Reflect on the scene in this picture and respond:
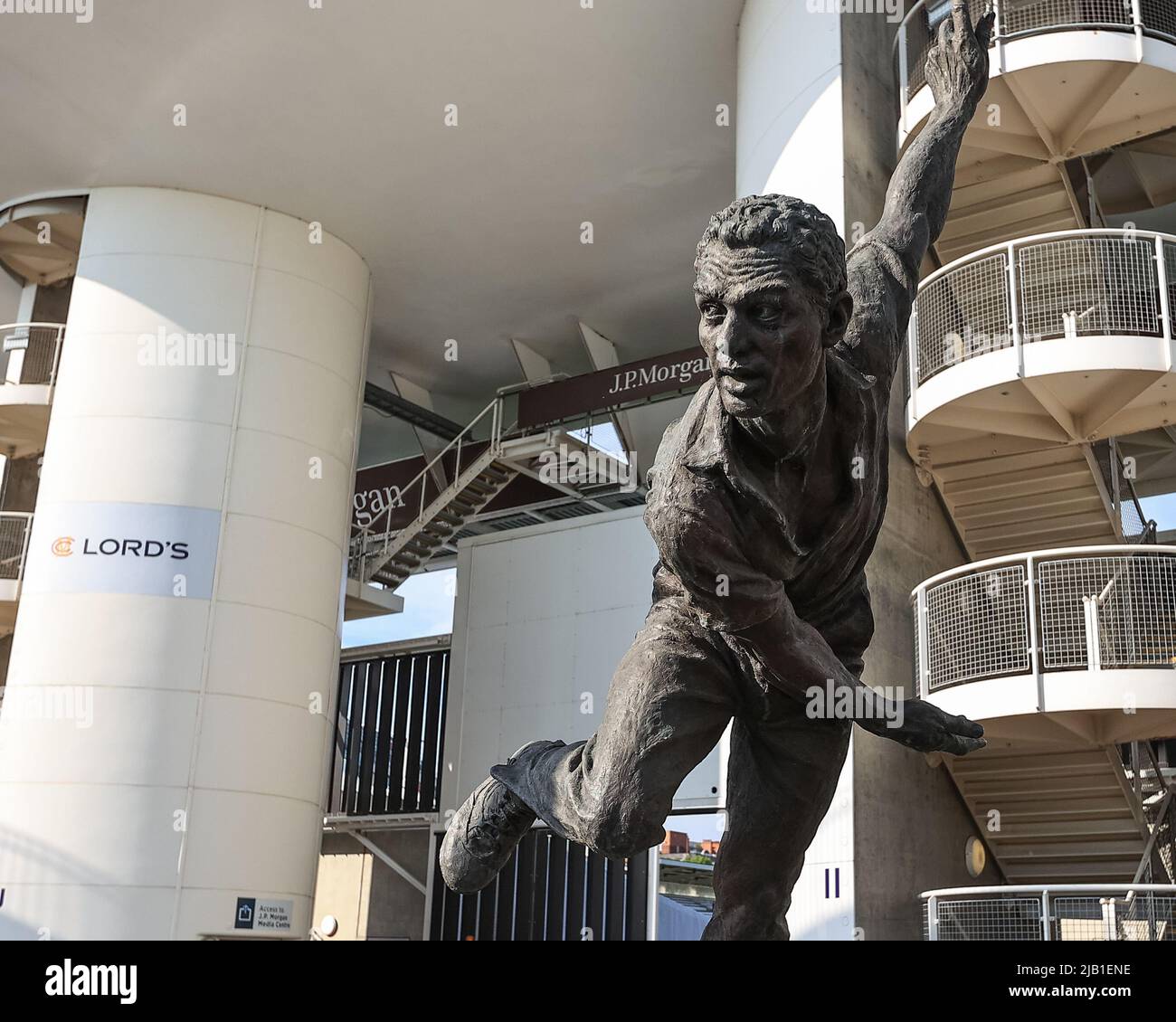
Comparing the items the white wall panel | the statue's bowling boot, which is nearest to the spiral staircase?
the white wall panel

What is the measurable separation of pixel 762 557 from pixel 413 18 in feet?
53.1

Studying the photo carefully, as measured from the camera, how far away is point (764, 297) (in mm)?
2459

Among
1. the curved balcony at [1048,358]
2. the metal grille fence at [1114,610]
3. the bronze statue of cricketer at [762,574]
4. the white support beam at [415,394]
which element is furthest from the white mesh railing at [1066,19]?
the white support beam at [415,394]

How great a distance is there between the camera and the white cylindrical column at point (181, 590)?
687 inches

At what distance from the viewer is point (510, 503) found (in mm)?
27750

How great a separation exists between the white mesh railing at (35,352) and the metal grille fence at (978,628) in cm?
1436

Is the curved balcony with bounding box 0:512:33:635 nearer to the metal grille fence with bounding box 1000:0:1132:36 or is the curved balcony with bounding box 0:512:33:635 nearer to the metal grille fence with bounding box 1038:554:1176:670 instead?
the metal grille fence with bounding box 1038:554:1176:670

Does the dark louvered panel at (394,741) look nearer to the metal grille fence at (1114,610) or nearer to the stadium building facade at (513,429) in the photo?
the stadium building facade at (513,429)

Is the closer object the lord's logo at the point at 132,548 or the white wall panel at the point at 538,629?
the lord's logo at the point at 132,548

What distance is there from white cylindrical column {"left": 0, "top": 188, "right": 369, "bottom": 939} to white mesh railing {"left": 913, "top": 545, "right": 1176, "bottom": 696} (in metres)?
10.3

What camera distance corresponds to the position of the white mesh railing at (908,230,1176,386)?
498 inches

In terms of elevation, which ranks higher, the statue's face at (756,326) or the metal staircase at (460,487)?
the metal staircase at (460,487)

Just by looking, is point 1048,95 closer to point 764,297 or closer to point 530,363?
point 764,297

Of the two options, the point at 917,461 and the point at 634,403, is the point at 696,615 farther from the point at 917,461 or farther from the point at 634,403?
the point at 634,403
